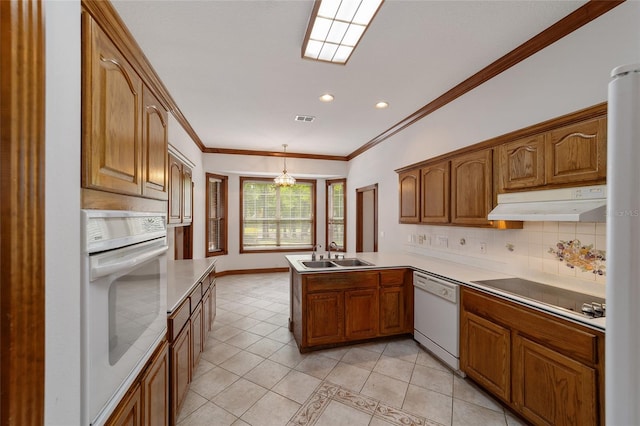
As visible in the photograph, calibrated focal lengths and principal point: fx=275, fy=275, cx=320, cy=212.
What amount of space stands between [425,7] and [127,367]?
263 centimetres

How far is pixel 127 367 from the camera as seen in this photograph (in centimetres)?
114

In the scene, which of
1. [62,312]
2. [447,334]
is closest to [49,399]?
[62,312]

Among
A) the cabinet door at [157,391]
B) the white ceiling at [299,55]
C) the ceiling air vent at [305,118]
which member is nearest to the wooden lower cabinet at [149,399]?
the cabinet door at [157,391]

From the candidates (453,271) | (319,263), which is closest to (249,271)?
(319,263)

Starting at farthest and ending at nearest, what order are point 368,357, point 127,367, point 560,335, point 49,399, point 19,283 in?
point 368,357, point 560,335, point 127,367, point 49,399, point 19,283

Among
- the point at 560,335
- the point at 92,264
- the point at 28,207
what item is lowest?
the point at 560,335

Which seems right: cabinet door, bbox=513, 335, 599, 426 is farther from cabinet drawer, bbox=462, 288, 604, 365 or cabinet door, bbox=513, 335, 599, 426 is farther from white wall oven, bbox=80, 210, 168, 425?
white wall oven, bbox=80, 210, 168, 425

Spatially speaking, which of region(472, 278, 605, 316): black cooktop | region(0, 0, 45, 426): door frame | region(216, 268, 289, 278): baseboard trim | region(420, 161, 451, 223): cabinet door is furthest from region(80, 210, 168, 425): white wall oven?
region(216, 268, 289, 278): baseboard trim

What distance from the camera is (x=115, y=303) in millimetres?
1045

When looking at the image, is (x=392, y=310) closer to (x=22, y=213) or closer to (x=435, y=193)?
(x=435, y=193)

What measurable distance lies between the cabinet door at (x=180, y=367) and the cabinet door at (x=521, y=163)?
2.80m

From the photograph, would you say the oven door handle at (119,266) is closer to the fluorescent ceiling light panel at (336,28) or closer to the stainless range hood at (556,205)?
the fluorescent ceiling light panel at (336,28)

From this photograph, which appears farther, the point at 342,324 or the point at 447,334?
the point at 342,324

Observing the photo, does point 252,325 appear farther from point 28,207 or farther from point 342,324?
point 28,207
